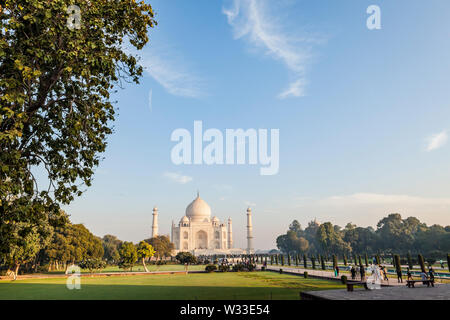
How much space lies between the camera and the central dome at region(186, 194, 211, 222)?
86562 millimetres

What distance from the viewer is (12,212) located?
750 cm

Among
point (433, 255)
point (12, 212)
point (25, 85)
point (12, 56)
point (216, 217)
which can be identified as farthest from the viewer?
Answer: point (216, 217)

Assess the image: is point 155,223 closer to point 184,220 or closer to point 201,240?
point 184,220

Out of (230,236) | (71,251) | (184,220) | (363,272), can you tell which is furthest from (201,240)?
(363,272)

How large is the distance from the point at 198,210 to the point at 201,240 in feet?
28.4

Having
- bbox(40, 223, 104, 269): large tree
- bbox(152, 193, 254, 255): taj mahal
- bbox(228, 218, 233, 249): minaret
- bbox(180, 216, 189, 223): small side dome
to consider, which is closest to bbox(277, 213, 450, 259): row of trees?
bbox(152, 193, 254, 255): taj mahal

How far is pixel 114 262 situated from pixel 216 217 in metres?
35.4

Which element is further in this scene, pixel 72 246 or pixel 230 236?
pixel 230 236

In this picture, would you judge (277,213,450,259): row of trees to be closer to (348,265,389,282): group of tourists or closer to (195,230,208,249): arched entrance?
(195,230,208,249): arched entrance

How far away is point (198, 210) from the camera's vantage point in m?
87.1

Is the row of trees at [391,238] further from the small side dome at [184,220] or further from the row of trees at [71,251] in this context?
the row of trees at [71,251]

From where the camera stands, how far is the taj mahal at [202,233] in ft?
270
